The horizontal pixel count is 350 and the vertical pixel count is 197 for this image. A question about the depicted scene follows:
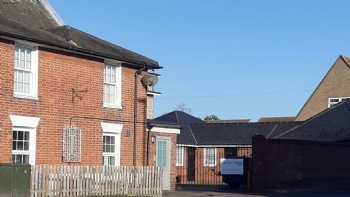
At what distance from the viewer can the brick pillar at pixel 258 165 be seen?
3225 cm

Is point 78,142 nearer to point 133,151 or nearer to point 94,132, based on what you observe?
point 94,132

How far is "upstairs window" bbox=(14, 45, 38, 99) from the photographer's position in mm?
23422

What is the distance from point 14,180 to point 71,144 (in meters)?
4.66

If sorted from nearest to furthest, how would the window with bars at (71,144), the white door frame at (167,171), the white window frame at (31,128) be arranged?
the white window frame at (31,128) → the window with bars at (71,144) → the white door frame at (167,171)

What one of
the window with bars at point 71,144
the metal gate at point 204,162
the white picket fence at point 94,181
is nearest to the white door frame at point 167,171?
the white picket fence at point 94,181

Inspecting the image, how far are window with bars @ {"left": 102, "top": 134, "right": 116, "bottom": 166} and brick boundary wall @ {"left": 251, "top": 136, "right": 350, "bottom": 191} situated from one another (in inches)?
303

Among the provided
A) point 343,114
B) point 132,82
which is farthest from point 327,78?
point 132,82

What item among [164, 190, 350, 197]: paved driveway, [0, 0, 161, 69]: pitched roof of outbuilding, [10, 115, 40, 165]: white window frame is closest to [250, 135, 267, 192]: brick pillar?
[164, 190, 350, 197]: paved driveway

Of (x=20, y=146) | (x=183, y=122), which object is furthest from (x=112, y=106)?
(x=183, y=122)

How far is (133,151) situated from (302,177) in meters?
11.7

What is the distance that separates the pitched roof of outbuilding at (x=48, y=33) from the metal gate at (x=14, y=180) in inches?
173

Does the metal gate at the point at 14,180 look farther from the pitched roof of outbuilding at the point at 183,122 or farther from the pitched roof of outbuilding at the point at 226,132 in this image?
the pitched roof of outbuilding at the point at 226,132

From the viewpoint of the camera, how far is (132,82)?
Answer: 2823cm

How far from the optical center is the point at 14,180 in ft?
68.1
